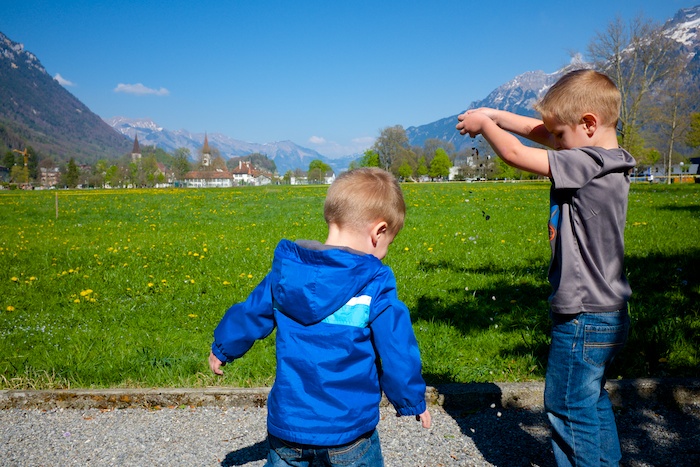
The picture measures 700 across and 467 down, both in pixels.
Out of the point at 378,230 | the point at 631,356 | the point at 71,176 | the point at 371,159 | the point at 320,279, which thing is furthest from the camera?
the point at 71,176

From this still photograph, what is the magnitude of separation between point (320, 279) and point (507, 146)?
1016 mm

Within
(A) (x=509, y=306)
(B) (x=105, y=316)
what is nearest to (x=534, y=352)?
(A) (x=509, y=306)

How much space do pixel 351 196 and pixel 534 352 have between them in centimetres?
315

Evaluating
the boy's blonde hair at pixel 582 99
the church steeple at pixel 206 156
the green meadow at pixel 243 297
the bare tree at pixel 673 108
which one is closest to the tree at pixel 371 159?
the green meadow at pixel 243 297

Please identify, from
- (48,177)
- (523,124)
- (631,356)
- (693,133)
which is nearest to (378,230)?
(523,124)

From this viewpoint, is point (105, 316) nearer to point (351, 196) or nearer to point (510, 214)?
point (351, 196)

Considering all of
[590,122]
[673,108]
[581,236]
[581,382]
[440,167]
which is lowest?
[581,382]

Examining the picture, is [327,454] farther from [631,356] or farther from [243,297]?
[243,297]

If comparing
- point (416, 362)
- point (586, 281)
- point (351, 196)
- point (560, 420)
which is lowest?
point (560, 420)

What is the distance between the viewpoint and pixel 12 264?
866 centimetres

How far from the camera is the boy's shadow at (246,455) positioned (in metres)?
3.11

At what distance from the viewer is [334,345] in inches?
74.6

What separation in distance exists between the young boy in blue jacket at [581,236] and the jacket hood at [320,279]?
86cm

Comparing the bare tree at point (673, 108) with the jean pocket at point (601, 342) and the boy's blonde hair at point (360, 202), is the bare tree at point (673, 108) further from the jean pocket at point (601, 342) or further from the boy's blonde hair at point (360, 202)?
the boy's blonde hair at point (360, 202)
